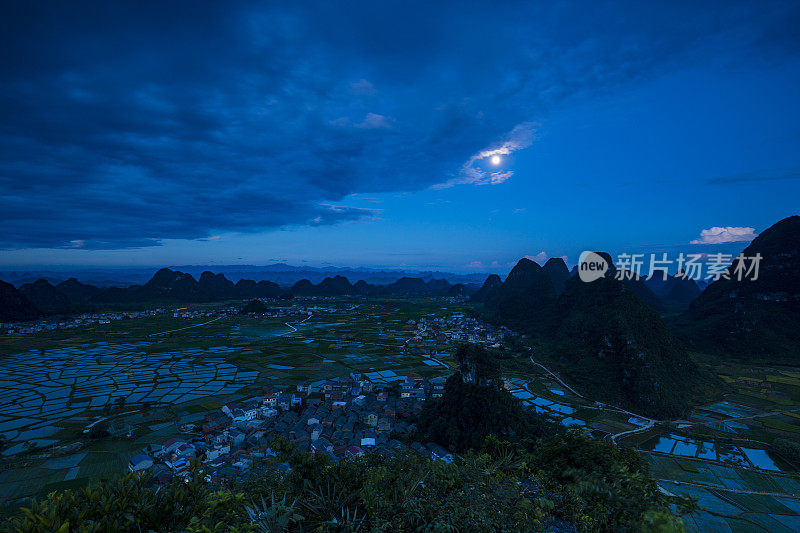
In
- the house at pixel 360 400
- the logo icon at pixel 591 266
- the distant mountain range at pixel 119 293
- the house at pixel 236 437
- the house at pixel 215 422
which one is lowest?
the house at pixel 360 400

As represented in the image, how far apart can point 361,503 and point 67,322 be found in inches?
5078

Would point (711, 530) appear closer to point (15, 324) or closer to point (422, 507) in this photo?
point (422, 507)

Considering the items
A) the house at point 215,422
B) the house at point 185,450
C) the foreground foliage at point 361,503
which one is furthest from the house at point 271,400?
the foreground foliage at point 361,503

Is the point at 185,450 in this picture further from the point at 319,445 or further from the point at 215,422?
the point at 319,445

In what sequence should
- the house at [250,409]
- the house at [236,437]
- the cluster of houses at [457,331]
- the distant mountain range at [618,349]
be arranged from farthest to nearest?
the cluster of houses at [457,331]
the distant mountain range at [618,349]
the house at [250,409]
the house at [236,437]

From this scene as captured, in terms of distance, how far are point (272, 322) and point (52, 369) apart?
5297cm

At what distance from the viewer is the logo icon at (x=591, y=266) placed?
Answer: 83.2 metres

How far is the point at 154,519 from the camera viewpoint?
5672 millimetres

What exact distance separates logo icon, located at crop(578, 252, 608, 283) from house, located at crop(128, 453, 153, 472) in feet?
296

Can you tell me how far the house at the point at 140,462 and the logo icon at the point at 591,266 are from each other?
90360 mm

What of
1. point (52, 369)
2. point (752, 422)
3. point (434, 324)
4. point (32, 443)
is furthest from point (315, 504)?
point (434, 324)

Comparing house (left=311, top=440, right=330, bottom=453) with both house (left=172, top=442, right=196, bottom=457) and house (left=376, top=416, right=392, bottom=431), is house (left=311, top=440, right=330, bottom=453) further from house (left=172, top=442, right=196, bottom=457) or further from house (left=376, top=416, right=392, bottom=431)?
house (left=172, top=442, right=196, bottom=457)

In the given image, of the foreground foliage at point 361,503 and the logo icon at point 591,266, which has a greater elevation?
the logo icon at point 591,266

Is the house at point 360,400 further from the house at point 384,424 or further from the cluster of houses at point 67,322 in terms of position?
the cluster of houses at point 67,322
